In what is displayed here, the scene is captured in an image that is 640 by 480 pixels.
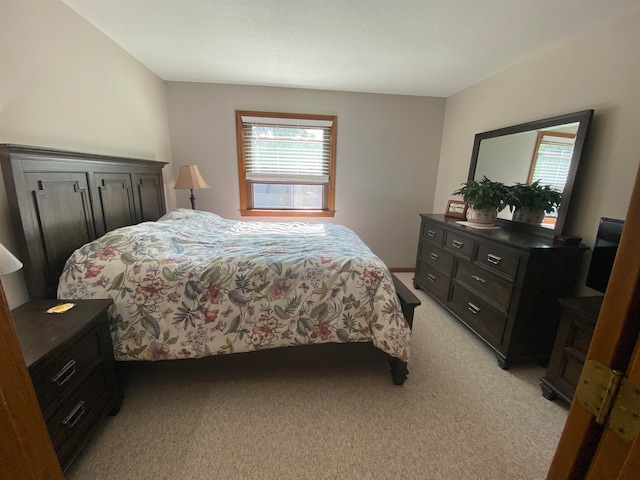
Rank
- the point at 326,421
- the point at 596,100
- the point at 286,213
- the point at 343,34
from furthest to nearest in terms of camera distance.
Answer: the point at 286,213, the point at 343,34, the point at 596,100, the point at 326,421

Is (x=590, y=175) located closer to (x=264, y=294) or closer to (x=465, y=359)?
(x=465, y=359)

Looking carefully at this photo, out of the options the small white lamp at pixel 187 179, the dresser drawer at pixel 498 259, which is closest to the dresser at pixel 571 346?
the dresser drawer at pixel 498 259

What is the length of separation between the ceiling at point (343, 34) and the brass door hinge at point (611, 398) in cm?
206

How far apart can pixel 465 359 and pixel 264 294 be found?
162cm

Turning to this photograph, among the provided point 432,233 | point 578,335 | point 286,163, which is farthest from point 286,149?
point 578,335

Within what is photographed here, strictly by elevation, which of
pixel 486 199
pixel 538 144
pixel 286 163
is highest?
pixel 538 144

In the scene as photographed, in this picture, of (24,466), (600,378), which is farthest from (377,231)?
(24,466)

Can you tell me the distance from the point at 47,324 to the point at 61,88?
1491mm

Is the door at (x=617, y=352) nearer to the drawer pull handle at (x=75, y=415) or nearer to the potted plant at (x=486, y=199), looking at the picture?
the drawer pull handle at (x=75, y=415)

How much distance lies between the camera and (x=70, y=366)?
1202mm

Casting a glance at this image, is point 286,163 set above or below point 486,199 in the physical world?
above

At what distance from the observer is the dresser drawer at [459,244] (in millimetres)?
2348

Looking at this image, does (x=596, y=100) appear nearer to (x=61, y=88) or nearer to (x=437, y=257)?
(x=437, y=257)

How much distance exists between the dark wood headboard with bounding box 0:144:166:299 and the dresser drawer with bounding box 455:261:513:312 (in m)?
2.93
